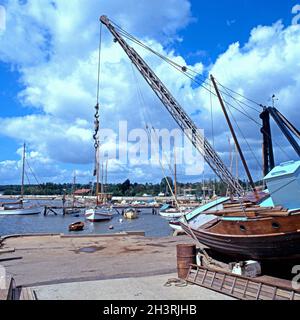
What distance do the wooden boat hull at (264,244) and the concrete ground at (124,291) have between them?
2.31 m

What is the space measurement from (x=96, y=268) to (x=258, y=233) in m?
5.55

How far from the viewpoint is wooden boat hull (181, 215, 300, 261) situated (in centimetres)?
949

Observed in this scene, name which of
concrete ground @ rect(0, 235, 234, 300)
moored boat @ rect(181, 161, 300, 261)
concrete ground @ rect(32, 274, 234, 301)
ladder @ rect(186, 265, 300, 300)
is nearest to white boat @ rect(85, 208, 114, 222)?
concrete ground @ rect(0, 235, 234, 300)

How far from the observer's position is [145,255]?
1510 centimetres

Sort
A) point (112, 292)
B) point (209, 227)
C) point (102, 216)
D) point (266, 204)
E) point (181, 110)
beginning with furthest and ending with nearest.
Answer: point (102, 216) → point (181, 110) → point (209, 227) → point (266, 204) → point (112, 292)

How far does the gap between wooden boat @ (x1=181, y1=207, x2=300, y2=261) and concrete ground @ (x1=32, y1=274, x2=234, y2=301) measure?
2.34 metres

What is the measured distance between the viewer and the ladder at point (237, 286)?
300 inches

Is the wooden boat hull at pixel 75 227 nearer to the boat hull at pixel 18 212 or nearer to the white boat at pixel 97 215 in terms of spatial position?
the white boat at pixel 97 215

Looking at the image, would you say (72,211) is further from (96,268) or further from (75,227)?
(96,268)

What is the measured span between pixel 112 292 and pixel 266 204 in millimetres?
5921

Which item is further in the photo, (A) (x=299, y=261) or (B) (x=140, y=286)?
(A) (x=299, y=261)

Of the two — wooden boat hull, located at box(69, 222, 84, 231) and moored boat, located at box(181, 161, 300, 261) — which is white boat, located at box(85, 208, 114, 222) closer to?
wooden boat hull, located at box(69, 222, 84, 231)
